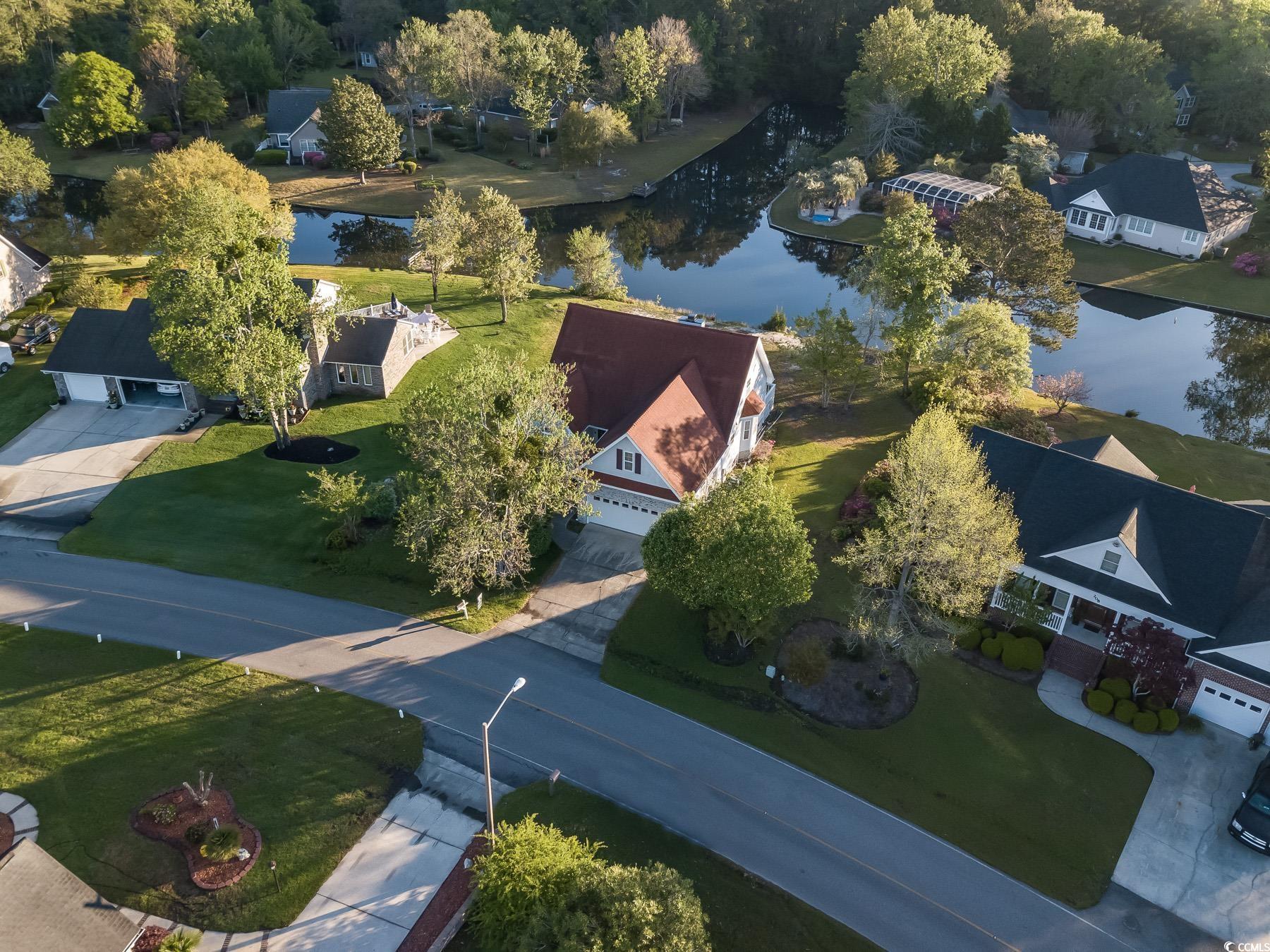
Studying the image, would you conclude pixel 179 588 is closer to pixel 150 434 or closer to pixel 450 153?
pixel 150 434

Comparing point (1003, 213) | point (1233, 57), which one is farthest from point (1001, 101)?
point (1003, 213)

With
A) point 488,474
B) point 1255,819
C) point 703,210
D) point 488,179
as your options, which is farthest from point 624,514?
point 488,179

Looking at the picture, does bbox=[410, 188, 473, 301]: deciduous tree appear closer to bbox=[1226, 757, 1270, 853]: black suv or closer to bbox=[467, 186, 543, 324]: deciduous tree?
bbox=[467, 186, 543, 324]: deciduous tree

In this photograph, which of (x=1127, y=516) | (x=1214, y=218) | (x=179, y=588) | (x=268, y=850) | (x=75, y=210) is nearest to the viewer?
(x=268, y=850)

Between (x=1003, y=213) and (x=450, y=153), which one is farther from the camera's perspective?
(x=450, y=153)

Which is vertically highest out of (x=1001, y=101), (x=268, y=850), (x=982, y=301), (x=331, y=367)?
(x=1001, y=101)

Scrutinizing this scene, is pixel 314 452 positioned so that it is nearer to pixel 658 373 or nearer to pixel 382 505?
pixel 382 505

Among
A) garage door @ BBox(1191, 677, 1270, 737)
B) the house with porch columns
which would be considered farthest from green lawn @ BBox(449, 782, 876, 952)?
garage door @ BBox(1191, 677, 1270, 737)
